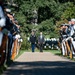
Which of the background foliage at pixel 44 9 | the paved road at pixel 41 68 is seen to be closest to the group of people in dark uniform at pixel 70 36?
the paved road at pixel 41 68

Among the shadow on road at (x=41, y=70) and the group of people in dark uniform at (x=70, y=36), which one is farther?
the group of people in dark uniform at (x=70, y=36)

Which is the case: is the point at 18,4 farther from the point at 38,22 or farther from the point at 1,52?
the point at 1,52

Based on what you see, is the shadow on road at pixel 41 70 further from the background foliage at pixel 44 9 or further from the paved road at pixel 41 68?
the background foliage at pixel 44 9

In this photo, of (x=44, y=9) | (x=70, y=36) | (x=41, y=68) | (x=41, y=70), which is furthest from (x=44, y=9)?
(x=41, y=70)

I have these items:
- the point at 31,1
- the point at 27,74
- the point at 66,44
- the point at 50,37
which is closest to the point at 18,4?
the point at 31,1

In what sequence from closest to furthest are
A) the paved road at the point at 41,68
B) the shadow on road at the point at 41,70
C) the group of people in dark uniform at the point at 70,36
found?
1. the shadow on road at the point at 41,70
2. the paved road at the point at 41,68
3. the group of people in dark uniform at the point at 70,36

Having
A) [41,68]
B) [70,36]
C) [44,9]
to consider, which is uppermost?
[44,9]

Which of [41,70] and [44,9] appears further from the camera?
[44,9]

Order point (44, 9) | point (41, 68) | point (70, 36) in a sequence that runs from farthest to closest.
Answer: point (44, 9) < point (70, 36) < point (41, 68)

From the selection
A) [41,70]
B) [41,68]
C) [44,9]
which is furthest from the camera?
[44,9]

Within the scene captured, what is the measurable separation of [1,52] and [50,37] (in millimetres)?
47416

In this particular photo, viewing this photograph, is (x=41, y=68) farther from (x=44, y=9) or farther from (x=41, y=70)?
(x=44, y=9)

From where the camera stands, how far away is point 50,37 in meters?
60.5

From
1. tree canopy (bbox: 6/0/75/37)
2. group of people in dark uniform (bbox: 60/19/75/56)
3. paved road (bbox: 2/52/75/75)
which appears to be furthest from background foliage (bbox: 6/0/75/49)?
paved road (bbox: 2/52/75/75)
